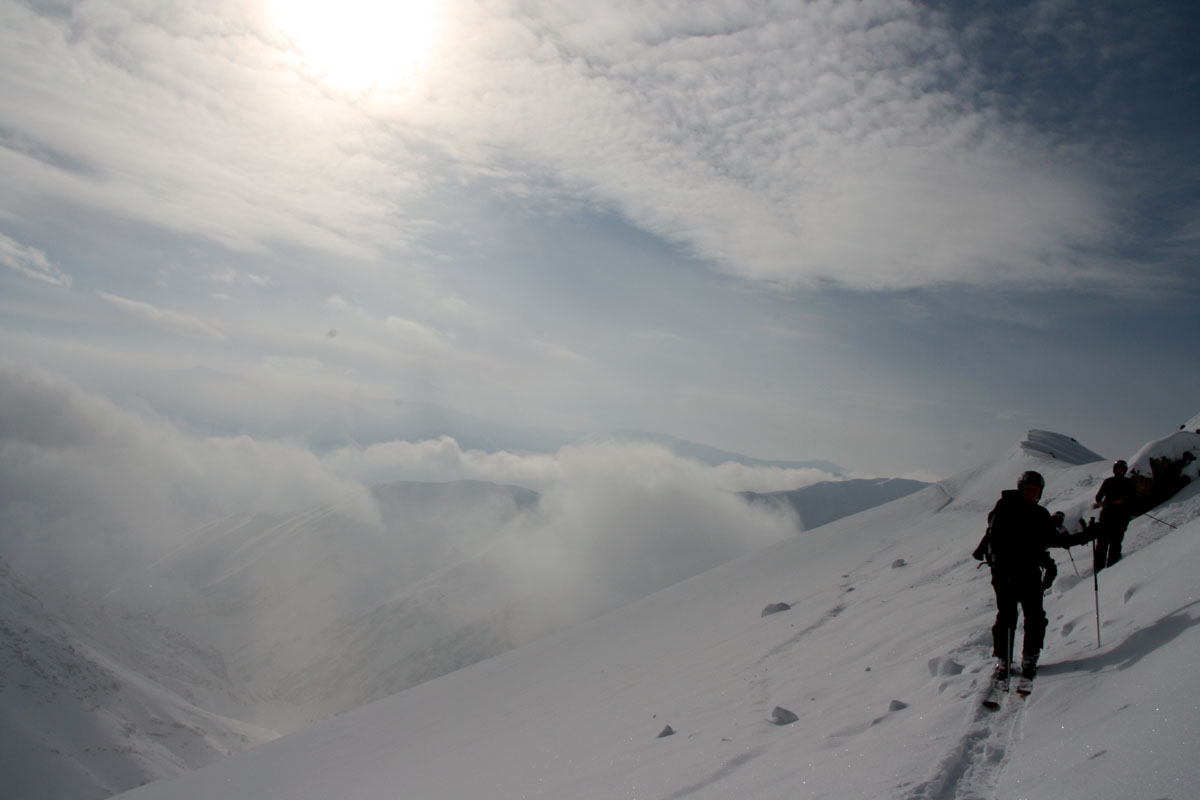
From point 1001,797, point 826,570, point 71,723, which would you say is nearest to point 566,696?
point 826,570

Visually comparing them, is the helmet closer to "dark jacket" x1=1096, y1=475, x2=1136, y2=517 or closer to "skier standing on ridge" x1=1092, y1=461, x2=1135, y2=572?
"skier standing on ridge" x1=1092, y1=461, x2=1135, y2=572

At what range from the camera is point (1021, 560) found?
5789 millimetres

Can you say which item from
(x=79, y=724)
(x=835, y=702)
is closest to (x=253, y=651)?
(x=79, y=724)

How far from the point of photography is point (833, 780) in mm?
4398

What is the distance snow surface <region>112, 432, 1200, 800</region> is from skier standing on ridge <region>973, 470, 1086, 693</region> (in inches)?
12.7

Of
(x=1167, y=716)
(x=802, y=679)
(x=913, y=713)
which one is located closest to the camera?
(x=1167, y=716)

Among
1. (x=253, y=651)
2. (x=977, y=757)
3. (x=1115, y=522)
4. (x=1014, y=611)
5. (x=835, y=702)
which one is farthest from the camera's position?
(x=253, y=651)

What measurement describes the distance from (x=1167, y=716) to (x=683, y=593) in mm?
13999

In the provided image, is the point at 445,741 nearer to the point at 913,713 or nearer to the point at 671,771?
the point at 671,771

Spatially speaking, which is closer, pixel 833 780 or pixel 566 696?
pixel 833 780

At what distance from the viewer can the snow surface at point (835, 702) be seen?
4117 millimetres

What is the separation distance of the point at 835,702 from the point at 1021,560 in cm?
210

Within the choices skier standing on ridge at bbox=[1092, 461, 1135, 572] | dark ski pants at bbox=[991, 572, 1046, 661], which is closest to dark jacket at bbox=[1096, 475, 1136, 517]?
skier standing on ridge at bbox=[1092, 461, 1135, 572]

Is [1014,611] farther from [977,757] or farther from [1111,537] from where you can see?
[1111,537]
